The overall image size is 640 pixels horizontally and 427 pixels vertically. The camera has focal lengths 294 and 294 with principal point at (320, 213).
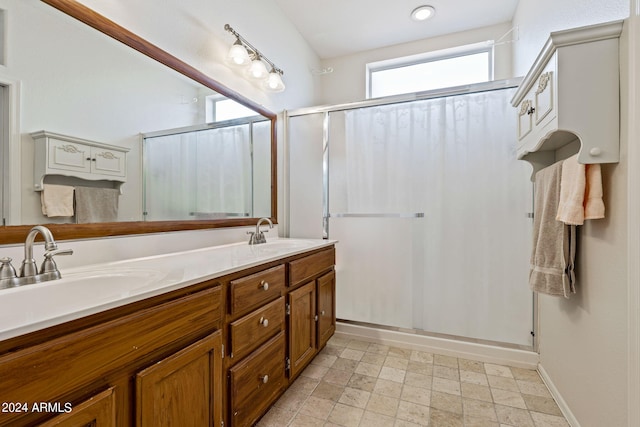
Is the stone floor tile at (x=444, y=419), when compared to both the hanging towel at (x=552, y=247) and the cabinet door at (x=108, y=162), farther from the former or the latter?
the cabinet door at (x=108, y=162)

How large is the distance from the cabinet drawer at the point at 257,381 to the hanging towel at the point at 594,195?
148 cm

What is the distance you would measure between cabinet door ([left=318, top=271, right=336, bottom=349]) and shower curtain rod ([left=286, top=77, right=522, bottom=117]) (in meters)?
1.40

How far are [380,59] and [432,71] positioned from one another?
0.55 meters

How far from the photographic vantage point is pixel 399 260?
2.36m

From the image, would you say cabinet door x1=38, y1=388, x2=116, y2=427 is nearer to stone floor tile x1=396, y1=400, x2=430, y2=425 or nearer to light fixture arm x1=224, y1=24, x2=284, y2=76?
stone floor tile x1=396, y1=400, x2=430, y2=425

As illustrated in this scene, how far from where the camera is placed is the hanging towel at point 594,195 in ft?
3.80

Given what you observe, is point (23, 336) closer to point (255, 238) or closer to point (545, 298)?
point (255, 238)

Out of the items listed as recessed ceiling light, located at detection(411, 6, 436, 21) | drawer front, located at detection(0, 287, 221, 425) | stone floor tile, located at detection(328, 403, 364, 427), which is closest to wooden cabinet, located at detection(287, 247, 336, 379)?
stone floor tile, located at detection(328, 403, 364, 427)

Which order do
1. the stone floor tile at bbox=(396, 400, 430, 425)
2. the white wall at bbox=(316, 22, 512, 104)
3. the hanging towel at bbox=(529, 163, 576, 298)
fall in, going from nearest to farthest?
the hanging towel at bbox=(529, 163, 576, 298), the stone floor tile at bbox=(396, 400, 430, 425), the white wall at bbox=(316, 22, 512, 104)

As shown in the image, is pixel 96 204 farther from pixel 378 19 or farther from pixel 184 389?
pixel 378 19

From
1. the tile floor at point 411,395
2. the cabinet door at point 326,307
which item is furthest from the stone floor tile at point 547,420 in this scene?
the cabinet door at point 326,307

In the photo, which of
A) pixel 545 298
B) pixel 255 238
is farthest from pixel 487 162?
A: pixel 255 238

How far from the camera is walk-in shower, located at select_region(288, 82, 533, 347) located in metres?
2.09

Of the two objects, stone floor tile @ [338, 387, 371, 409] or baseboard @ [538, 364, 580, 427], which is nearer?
baseboard @ [538, 364, 580, 427]
